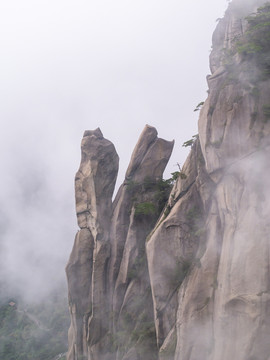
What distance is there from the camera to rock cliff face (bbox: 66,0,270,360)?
1326cm

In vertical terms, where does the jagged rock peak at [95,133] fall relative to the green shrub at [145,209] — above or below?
above

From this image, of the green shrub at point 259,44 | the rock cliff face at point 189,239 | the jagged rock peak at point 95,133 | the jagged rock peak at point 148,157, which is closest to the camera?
the rock cliff face at point 189,239

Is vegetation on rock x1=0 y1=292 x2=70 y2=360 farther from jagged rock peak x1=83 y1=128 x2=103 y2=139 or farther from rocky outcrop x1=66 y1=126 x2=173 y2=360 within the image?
jagged rock peak x1=83 y1=128 x2=103 y2=139

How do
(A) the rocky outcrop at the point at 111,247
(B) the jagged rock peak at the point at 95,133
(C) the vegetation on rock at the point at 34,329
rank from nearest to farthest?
(A) the rocky outcrop at the point at 111,247
(B) the jagged rock peak at the point at 95,133
(C) the vegetation on rock at the point at 34,329

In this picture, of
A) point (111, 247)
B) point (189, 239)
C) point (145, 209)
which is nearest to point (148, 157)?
point (145, 209)

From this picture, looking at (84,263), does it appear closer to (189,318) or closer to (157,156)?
(157,156)

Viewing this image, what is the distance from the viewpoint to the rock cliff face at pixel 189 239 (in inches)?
522

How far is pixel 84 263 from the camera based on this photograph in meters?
24.5

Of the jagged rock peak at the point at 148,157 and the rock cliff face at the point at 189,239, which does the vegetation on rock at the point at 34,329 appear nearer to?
the rock cliff face at the point at 189,239

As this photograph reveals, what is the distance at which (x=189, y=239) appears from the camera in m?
17.6

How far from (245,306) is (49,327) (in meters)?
45.7

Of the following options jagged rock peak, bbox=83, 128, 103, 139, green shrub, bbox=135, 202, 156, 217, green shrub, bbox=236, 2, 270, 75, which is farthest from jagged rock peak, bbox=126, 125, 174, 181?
green shrub, bbox=236, 2, 270, 75

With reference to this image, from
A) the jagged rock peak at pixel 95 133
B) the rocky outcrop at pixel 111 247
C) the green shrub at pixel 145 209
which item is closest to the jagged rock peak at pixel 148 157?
the rocky outcrop at pixel 111 247

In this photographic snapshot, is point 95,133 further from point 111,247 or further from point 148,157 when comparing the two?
point 111,247
